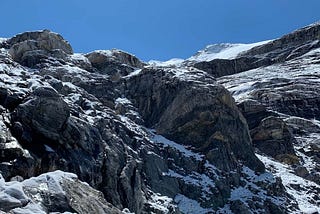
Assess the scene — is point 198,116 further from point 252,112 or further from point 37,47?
point 37,47

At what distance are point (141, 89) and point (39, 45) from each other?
13064mm

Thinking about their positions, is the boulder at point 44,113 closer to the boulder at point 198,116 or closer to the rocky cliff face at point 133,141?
the rocky cliff face at point 133,141

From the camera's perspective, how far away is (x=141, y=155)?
133 ft

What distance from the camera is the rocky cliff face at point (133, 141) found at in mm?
25672

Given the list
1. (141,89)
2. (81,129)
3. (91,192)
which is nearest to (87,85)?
(141,89)

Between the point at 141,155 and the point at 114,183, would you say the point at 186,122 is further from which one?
the point at 114,183

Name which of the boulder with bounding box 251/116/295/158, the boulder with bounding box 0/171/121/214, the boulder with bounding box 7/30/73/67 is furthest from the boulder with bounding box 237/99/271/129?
the boulder with bounding box 0/171/121/214

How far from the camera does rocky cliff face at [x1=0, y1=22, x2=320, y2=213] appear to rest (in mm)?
25672

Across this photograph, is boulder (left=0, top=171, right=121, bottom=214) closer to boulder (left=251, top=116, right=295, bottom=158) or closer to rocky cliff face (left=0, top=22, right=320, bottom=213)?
rocky cliff face (left=0, top=22, right=320, bottom=213)

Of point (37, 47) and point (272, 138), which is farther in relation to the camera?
point (272, 138)

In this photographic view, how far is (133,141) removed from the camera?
42.2m

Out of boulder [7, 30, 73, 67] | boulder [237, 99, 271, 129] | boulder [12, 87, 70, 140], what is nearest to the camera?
boulder [12, 87, 70, 140]

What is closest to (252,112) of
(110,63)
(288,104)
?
(110,63)

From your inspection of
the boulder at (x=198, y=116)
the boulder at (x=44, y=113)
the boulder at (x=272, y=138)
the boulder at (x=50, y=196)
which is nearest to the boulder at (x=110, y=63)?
the boulder at (x=198, y=116)
